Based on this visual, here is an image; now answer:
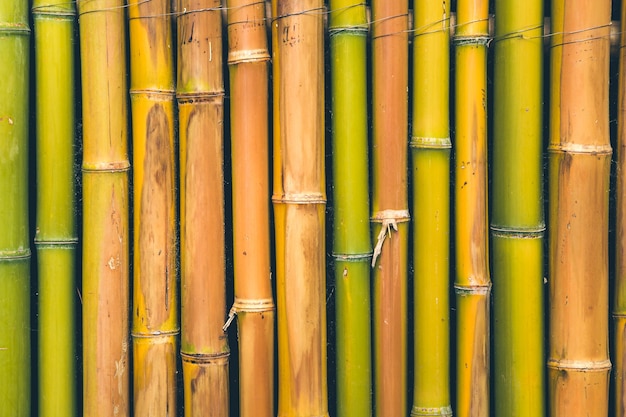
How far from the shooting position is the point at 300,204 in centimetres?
167

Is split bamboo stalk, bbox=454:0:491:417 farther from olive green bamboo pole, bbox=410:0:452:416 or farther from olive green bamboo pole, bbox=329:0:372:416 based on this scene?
olive green bamboo pole, bbox=329:0:372:416

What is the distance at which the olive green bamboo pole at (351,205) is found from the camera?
170cm

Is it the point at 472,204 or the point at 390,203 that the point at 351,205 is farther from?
the point at 472,204

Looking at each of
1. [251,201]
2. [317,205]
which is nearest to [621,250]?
[317,205]

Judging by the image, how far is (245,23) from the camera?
167 cm

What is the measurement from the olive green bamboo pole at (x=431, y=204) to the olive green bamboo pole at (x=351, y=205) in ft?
0.37

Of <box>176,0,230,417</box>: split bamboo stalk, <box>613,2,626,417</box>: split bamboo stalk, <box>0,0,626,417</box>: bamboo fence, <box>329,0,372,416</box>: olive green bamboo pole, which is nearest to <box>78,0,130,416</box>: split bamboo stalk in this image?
<box>0,0,626,417</box>: bamboo fence

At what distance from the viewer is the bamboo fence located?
5.50ft

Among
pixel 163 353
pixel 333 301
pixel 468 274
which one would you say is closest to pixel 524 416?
pixel 468 274

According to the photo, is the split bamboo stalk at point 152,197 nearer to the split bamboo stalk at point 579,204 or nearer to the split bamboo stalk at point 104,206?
the split bamboo stalk at point 104,206

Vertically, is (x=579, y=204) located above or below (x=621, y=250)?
above

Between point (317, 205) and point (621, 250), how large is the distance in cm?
68

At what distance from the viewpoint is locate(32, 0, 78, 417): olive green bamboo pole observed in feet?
5.64

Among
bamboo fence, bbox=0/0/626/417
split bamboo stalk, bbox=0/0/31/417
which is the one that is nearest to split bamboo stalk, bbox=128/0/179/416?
bamboo fence, bbox=0/0/626/417
